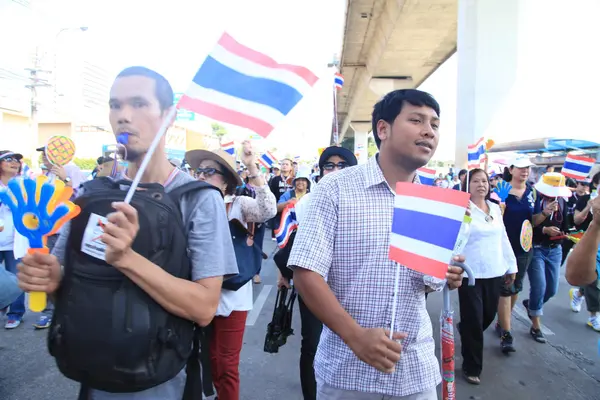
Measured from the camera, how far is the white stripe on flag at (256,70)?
1497mm

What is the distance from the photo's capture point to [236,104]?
1.59 m

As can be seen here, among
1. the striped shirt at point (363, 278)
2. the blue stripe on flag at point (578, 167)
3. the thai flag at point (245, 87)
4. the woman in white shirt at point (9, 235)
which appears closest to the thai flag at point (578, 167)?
the blue stripe on flag at point (578, 167)

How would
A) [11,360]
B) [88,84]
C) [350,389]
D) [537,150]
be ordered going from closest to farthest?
[350,389] → [11,360] → [537,150] → [88,84]

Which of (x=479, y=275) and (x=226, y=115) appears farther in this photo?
(x=479, y=275)

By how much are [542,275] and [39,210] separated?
17.5ft

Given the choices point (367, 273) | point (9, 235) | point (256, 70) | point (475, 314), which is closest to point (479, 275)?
point (475, 314)

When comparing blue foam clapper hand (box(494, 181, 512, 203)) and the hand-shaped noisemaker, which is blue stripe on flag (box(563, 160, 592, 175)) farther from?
the hand-shaped noisemaker

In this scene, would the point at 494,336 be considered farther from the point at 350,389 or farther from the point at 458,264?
the point at 350,389

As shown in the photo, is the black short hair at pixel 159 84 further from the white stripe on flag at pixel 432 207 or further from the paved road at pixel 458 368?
the paved road at pixel 458 368

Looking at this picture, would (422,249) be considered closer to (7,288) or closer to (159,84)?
(159,84)

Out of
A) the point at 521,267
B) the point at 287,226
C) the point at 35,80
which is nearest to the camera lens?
the point at 287,226

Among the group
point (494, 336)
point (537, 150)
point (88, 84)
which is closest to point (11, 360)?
point (494, 336)

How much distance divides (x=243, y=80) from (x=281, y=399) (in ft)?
9.36

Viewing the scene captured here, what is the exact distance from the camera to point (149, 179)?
162cm
